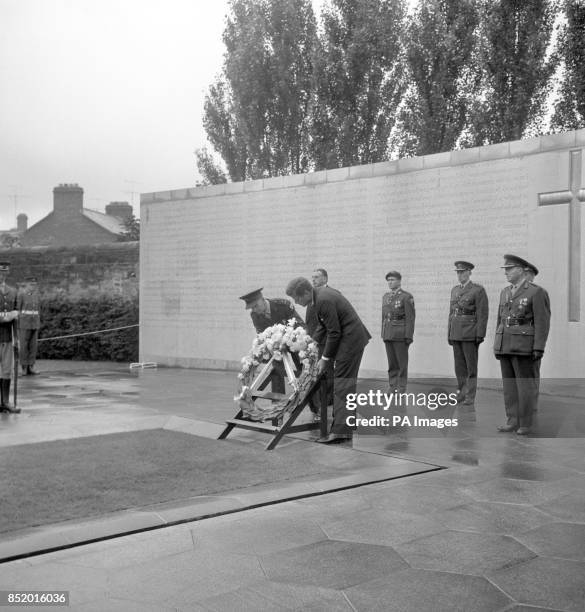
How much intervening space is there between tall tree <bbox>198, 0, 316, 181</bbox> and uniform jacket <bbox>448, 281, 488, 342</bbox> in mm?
18272

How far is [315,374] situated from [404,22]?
2187 centimetres

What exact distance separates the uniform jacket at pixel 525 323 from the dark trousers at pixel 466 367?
5.55 ft

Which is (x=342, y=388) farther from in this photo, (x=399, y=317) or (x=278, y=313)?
(x=399, y=317)

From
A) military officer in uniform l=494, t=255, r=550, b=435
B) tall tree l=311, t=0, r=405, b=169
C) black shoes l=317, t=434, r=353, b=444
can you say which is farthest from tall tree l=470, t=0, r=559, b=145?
black shoes l=317, t=434, r=353, b=444

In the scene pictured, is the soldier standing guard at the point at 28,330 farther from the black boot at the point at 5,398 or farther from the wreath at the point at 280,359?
the wreath at the point at 280,359

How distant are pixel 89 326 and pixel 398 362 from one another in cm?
1064

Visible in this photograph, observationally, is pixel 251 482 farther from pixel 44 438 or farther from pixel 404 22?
pixel 404 22

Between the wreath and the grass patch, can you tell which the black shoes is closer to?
the grass patch

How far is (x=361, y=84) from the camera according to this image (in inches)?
1040

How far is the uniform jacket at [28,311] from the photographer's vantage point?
51.2 feet

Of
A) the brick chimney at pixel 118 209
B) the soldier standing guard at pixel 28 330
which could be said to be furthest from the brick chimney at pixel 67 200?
the soldier standing guard at pixel 28 330

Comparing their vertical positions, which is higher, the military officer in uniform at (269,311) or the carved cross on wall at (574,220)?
the carved cross on wall at (574,220)

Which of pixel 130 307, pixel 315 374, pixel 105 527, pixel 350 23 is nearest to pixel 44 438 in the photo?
pixel 315 374

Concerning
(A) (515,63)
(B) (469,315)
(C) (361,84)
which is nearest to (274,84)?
(C) (361,84)
